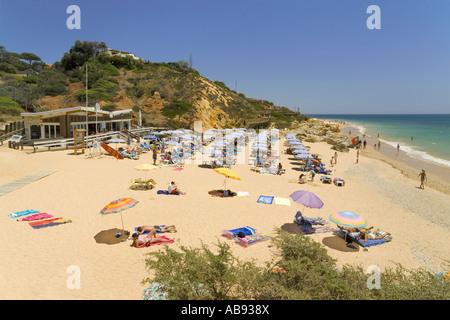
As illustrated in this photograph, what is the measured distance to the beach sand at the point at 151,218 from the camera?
6246 millimetres

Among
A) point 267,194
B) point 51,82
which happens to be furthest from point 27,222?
point 51,82

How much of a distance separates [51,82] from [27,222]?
51.1m

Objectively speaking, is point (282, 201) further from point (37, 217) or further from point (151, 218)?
point (37, 217)

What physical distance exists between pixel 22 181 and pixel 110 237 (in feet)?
27.8

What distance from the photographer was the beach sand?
20.5 ft

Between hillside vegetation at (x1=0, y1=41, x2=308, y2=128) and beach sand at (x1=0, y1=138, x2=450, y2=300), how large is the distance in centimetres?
2585

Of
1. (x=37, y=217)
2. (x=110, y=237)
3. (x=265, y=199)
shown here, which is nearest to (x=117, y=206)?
(x=110, y=237)

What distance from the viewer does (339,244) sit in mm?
8648

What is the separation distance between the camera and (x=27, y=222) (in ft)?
28.4

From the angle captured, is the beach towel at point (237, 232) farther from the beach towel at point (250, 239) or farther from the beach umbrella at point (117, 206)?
the beach umbrella at point (117, 206)

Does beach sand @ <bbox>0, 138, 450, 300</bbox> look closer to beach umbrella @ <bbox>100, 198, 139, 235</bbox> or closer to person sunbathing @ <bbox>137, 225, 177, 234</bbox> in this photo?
person sunbathing @ <bbox>137, 225, 177, 234</bbox>

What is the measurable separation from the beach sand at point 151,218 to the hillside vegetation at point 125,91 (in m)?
25.8

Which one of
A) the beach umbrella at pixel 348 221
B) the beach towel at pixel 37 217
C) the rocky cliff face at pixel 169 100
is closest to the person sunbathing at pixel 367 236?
the beach umbrella at pixel 348 221
